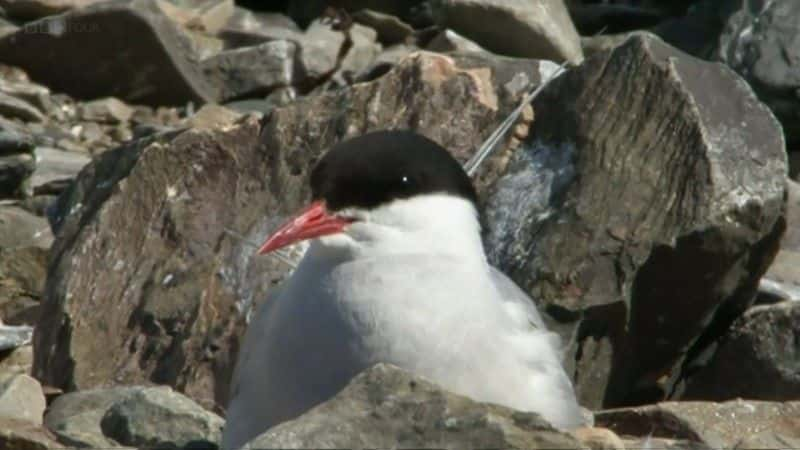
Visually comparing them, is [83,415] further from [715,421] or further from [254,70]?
[254,70]

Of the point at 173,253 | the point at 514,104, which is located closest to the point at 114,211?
the point at 173,253

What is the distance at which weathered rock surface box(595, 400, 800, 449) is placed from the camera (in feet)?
19.3

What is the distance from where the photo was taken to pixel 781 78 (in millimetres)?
8719

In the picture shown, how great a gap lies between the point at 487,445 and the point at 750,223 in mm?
2319

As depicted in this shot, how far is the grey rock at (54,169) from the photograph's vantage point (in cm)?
916

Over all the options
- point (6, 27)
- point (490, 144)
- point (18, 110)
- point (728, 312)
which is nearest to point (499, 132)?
point (490, 144)

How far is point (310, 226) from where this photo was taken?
5.57 m

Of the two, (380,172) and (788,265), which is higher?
(380,172)

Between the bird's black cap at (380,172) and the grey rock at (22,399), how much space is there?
1.16 metres

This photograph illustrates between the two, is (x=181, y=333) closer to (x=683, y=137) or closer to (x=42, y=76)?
(x=683, y=137)

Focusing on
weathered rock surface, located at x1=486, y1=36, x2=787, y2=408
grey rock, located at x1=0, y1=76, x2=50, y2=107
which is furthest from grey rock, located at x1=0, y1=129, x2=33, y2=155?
weathered rock surface, located at x1=486, y1=36, x2=787, y2=408

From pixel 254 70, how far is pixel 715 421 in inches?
171

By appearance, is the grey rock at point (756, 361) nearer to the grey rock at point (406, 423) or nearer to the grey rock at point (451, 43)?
the grey rock at point (406, 423)

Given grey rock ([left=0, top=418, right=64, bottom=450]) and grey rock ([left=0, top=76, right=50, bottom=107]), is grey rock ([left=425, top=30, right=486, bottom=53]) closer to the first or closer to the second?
grey rock ([left=0, top=76, right=50, bottom=107])
